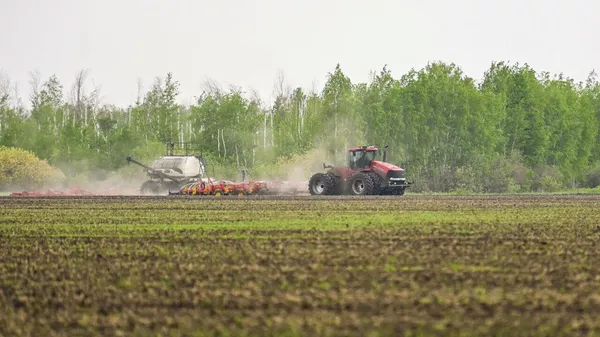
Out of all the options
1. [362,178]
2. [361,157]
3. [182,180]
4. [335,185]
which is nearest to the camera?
[362,178]

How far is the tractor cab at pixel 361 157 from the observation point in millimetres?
50812

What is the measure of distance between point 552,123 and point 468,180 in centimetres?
2667

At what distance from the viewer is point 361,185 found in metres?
50.1

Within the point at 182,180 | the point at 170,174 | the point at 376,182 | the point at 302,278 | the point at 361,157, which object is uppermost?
the point at 361,157

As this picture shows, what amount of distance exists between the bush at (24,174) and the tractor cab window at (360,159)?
81.9ft

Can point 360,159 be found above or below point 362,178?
above

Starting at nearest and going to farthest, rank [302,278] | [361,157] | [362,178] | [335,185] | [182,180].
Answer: [302,278] < [362,178] < [361,157] < [335,185] < [182,180]

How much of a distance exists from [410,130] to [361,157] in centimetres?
2631

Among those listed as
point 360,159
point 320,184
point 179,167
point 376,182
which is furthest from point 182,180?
point 376,182

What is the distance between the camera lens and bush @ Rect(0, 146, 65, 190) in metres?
68.8

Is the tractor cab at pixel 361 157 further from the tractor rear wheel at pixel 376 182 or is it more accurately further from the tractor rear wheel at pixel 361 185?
the tractor rear wheel at pixel 361 185

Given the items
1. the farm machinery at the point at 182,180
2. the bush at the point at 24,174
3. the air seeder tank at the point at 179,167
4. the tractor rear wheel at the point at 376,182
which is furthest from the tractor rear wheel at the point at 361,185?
the bush at the point at 24,174

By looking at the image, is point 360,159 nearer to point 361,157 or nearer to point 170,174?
point 361,157

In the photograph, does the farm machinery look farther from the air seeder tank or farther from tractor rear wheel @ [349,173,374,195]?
tractor rear wheel @ [349,173,374,195]
